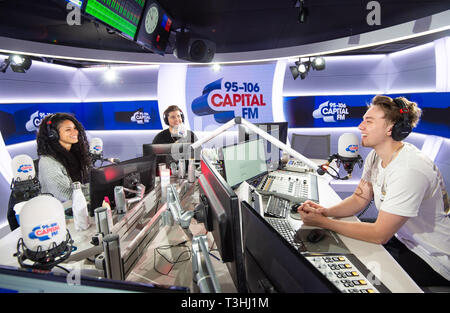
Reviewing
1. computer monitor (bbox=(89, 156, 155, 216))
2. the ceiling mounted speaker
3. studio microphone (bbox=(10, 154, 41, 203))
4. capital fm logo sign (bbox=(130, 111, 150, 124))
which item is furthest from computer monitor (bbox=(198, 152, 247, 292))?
capital fm logo sign (bbox=(130, 111, 150, 124))

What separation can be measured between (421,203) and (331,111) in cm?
415

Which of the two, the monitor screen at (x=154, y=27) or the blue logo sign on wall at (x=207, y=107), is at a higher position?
the monitor screen at (x=154, y=27)

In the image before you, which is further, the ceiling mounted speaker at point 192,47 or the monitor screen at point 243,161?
the ceiling mounted speaker at point 192,47

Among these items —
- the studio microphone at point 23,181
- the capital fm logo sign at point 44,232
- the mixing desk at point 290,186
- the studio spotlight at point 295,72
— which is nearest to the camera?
the capital fm logo sign at point 44,232

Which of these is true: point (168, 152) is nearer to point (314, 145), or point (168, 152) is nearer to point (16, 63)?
point (314, 145)

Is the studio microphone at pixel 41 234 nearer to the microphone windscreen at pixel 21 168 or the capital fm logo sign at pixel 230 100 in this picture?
the microphone windscreen at pixel 21 168

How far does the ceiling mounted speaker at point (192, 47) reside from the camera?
3.58 metres

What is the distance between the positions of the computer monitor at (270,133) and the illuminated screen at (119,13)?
5.20 ft

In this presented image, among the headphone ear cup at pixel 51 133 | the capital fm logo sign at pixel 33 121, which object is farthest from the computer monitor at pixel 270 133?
the capital fm logo sign at pixel 33 121

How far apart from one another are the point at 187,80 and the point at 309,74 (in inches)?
109

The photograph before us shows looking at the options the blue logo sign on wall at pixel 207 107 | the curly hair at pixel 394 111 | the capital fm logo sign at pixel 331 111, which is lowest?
the curly hair at pixel 394 111

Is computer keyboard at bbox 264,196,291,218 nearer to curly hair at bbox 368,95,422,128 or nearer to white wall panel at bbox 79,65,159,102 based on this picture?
curly hair at bbox 368,95,422,128

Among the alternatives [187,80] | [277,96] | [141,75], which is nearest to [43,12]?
[141,75]

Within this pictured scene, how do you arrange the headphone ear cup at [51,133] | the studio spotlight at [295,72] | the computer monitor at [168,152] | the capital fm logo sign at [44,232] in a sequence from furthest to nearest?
1. the studio spotlight at [295,72]
2. the computer monitor at [168,152]
3. the headphone ear cup at [51,133]
4. the capital fm logo sign at [44,232]
